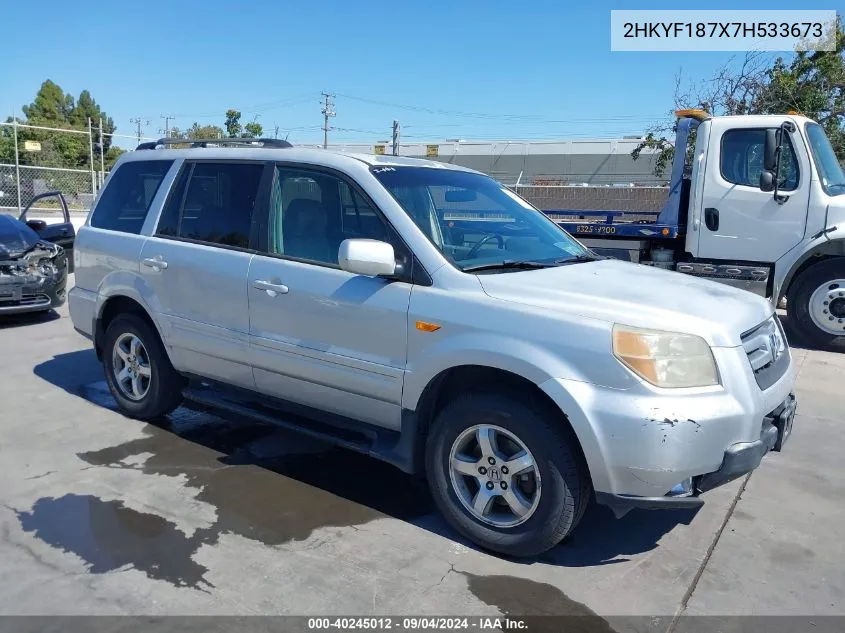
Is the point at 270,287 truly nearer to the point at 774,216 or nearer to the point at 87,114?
the point at 774,216

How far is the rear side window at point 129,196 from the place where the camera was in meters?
5.28

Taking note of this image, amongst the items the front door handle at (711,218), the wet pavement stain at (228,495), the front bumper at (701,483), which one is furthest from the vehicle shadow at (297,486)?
the front door handle at (711,218)

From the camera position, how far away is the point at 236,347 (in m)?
4.51

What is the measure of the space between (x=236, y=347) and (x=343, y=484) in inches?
42.3

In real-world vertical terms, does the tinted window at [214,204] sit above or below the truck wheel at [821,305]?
above

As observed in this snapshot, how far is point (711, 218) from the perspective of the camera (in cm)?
882

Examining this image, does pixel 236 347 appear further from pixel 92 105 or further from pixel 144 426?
pixel 92 105

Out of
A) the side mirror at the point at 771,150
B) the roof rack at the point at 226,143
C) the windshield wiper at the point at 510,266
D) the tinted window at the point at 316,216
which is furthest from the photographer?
the side mirror at the point at 771,150

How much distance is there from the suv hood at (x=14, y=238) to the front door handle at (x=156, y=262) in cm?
442

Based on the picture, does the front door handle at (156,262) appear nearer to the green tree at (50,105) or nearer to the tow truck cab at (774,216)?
the tow truck cab at (774,216)

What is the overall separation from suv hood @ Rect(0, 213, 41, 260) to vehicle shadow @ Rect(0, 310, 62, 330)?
961mm

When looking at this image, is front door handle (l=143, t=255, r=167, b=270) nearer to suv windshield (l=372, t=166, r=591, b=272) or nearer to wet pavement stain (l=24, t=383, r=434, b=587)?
wet pavement stain (l=24, t=383, r=434, b=587)

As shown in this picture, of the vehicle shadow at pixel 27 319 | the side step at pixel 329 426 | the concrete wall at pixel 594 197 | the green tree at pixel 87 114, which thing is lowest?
the vehicle shadow at pixel 27 319

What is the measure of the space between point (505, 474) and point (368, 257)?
49.1 inches
